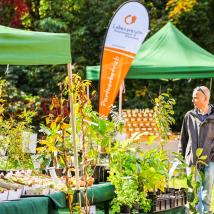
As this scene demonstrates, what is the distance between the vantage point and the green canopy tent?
5.37 meters

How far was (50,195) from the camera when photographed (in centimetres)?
583

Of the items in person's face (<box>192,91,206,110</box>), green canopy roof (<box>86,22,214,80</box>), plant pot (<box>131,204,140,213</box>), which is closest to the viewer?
plant pot (<box>131,204,140,213</box>)

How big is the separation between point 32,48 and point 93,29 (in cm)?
1436

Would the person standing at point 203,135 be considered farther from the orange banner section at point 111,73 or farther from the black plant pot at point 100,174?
the orange banner section at point 111,73

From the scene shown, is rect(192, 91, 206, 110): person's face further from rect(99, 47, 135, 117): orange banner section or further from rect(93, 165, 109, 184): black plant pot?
rect(99, 47, 135, 117): orange banner section

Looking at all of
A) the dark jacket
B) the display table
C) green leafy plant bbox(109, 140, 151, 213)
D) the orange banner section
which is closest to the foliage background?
the orange banner section

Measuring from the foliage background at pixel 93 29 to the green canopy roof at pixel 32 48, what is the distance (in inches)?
497

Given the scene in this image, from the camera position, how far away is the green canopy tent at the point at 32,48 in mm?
5367

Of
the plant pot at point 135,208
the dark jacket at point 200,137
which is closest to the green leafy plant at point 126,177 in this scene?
the plant pot at point 135,208

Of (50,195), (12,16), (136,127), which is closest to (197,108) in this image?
(50,195)

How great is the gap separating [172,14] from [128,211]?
12.9 meters

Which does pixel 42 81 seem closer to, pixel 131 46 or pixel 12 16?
pixel 12 16

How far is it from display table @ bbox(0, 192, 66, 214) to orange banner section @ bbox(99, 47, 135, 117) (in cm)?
407

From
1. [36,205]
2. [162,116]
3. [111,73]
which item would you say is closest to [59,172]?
[36,205]
